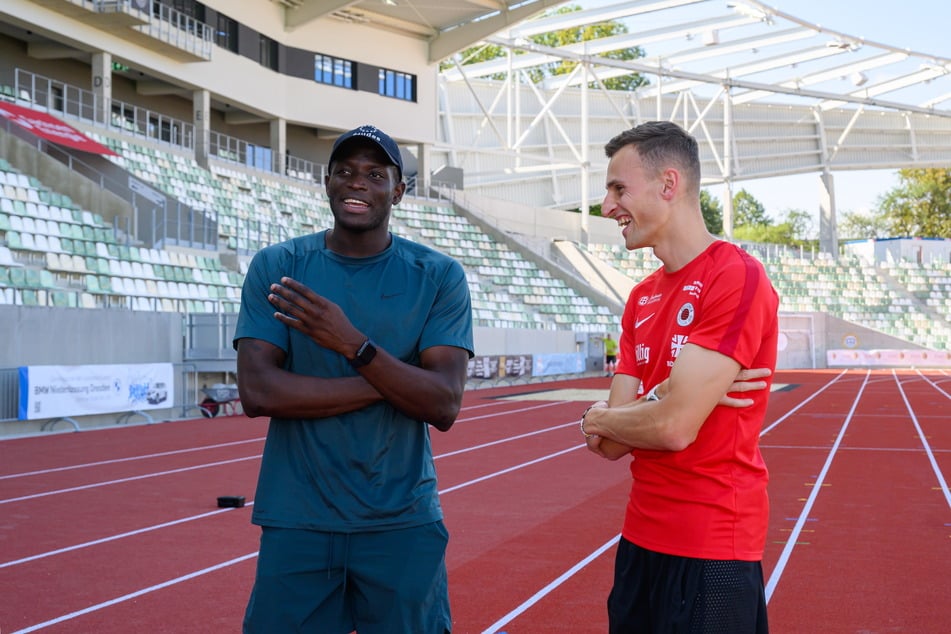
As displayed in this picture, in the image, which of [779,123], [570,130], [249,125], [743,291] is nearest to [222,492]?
[743,291]

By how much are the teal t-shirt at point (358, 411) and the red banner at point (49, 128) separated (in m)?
22.9

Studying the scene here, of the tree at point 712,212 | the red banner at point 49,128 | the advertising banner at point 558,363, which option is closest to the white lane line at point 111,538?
the red banner at point 49,128

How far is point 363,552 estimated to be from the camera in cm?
286

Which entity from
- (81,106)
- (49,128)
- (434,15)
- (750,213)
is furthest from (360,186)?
(750,213)

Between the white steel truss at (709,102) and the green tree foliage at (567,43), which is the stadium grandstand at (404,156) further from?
the green tree foliage at (567,43)

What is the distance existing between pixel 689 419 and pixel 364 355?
840mm

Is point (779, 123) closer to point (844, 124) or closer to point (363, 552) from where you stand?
point (844, 124)

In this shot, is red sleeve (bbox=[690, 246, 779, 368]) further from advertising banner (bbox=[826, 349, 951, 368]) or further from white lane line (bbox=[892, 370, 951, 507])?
advertising banner (bbox=[826, 349, 951, 368])

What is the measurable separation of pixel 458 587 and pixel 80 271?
14643mm

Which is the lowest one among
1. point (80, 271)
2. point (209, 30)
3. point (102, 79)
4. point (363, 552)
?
point (363, 552)

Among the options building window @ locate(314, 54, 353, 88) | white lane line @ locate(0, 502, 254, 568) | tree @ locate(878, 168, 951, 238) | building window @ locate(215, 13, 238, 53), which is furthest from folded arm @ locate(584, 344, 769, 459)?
tree @ locate(878, 168, 951, 238)

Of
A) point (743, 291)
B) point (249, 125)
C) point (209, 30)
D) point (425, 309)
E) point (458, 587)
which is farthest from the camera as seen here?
point (249, 125)

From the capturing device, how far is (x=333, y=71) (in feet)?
133

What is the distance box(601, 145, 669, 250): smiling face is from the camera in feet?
9.80
